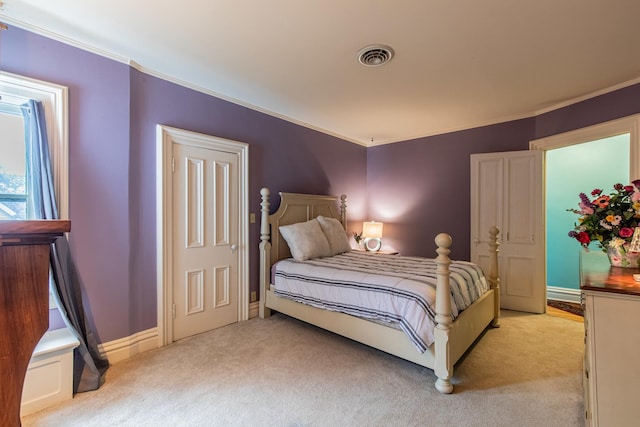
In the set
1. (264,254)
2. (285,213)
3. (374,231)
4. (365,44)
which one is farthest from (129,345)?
(374,231)

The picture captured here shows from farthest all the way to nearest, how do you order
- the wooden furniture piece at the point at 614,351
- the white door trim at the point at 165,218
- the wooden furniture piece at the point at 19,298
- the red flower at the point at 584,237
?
the white door trim at the point at 165,218 < the red flower at the point at 584,237 < the wooden furniture piece at the point at 614,351 < the wooden furniture piece at the point at 19,298

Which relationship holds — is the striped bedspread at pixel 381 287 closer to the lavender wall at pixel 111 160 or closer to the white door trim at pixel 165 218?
the white door trim at pixel 165 218

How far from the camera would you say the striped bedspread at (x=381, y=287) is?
2037mm

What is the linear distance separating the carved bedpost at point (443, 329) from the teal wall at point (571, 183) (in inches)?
129

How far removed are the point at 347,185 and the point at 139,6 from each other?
133 inches

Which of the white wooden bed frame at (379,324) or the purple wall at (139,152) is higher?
the purple wall at (139,152)

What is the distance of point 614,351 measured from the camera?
1.23m

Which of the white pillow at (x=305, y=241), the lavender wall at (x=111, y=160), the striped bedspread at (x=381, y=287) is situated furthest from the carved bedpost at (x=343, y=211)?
the lavender wall at (x=111, y=160)

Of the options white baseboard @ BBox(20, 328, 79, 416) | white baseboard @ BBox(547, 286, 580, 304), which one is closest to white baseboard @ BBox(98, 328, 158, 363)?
white baseboard @ BBox(20, 328, 79, 416)

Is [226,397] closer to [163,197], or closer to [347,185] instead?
[163,197]

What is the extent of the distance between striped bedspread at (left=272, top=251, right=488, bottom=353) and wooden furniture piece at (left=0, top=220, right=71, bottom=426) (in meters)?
1.94

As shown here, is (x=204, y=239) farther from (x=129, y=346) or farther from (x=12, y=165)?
(x=12, y=165)

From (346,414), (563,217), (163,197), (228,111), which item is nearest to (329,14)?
(228,111)

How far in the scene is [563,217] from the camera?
4.09 meters
